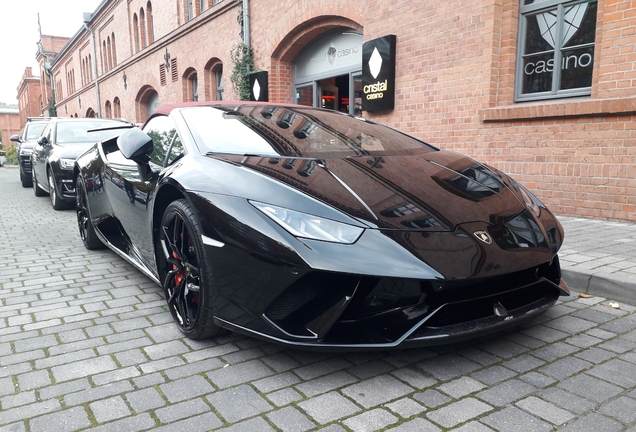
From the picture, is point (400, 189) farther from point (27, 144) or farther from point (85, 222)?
point (27, 144)

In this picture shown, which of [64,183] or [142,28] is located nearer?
[64,183]

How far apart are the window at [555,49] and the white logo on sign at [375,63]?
238 centimetres

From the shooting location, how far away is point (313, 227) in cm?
215

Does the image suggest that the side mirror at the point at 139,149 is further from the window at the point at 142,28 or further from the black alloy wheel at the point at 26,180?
the window at the point at 142,28

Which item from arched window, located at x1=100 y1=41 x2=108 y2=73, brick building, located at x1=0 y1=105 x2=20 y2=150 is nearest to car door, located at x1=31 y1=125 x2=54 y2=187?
arched window, located at x1=100 y1=41 x2=108 y2=73

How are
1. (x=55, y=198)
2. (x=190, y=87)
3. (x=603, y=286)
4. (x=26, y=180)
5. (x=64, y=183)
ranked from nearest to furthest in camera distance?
1. (x=603, y=286)
2. (x=64, y=183)
3. (x=55, y=198)
4. (x=26, y=180)
5. (x=190, y=87)

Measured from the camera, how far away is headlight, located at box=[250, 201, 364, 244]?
2.11 metres

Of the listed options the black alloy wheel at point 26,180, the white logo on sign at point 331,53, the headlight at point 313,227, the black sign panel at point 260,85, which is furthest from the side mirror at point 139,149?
the black alloy wheel at point 26,180

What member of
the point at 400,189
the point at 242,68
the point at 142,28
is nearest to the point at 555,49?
the point at 400,189

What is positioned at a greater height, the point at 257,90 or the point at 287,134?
the point at 257,90

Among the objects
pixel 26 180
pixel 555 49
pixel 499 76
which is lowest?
pixel 26 180

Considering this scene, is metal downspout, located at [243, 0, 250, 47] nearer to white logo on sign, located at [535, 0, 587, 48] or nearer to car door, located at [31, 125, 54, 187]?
car door, located at [31, 125, 54, 187]

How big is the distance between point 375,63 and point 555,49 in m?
2.97

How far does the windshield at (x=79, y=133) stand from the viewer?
8438 millimetres
